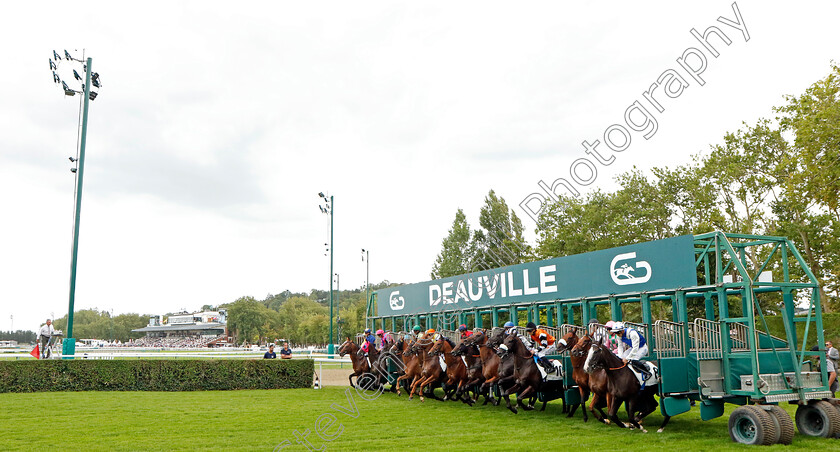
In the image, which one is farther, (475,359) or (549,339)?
(475,359)

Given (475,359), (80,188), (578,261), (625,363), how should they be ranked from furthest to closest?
(80,188), (475,359), (578,261), (625,363)

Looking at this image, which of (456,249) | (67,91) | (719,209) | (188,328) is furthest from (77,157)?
(188,328)

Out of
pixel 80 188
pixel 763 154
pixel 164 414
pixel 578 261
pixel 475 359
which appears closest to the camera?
pixel 164 414

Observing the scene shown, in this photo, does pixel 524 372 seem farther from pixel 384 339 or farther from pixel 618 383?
pixel 384 339

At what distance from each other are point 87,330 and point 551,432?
130m

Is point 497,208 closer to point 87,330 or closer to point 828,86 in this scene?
point 828,86

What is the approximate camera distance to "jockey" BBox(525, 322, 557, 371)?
11609mm

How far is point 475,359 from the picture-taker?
13.7 metres

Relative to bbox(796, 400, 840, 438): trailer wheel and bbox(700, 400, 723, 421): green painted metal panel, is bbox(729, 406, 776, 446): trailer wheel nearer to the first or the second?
bbox(700, 400, 723, 421): green painted metal panel

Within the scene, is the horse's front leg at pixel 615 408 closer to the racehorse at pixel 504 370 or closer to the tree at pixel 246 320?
the racehorse at pixel 504 370

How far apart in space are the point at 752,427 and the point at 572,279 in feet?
16.4

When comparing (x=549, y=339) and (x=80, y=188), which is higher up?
(x=80, y=188)

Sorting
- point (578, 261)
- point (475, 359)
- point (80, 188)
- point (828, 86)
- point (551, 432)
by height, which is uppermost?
point (828, 86)

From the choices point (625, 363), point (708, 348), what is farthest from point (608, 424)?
point (708, 348)
